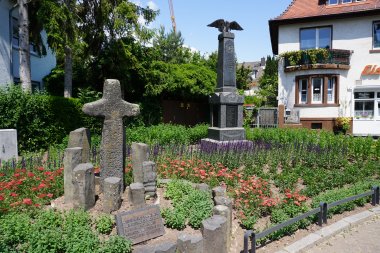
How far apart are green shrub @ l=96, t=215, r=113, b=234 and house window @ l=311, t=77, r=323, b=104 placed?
19589mm

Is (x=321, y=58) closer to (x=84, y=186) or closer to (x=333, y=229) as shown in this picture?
(x=333, y=229)

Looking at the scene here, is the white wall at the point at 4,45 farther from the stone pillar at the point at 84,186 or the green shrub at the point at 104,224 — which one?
the green shrub at the point at 104,224

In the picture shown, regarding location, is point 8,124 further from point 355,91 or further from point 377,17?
point 377,17

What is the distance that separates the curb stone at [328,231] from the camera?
446 centimetres

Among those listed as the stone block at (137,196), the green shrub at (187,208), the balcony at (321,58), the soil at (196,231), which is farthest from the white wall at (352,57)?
the stone block at (137,196)

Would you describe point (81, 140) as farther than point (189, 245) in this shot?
Yes

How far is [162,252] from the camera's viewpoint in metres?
3.32

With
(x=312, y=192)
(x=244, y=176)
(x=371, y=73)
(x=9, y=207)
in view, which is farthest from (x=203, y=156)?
(x=371, y=73)

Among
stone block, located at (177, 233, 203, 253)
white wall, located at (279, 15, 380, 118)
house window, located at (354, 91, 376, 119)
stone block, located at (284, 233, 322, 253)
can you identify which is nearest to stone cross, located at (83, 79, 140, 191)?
stone block, located at (177, 233, 203, 253)

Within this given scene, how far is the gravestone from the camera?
8.84 metres

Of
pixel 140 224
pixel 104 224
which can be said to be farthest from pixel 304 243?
pixel 104 224

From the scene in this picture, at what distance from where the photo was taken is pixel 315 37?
21312 millimetres

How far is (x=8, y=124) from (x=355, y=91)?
2040 centimetres

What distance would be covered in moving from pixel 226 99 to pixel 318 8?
1543cm
